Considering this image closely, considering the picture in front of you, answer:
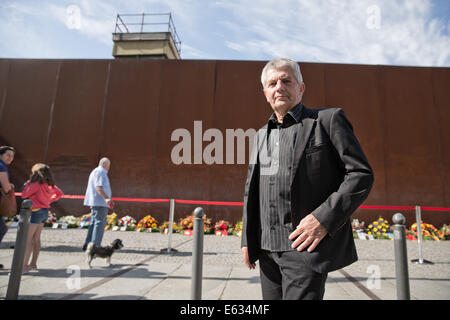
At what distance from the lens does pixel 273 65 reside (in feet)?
4.88

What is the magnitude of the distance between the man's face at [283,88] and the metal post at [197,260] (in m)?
1.29

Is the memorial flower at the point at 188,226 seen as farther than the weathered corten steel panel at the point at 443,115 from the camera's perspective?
No

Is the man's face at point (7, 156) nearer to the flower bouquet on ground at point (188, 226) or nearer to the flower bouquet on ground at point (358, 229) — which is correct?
the flower bouquet on ground at point (188, 226)

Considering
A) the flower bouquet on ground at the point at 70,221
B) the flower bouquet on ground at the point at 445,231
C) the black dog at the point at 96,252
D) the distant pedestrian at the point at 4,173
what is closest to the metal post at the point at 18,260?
the distant pedestrian at the point at 4,173

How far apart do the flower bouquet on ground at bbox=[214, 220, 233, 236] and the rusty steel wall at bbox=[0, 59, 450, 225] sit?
36 centimetres

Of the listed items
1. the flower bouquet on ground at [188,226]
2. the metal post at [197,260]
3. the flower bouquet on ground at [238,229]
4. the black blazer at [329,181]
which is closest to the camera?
the black blazer at [329,181]

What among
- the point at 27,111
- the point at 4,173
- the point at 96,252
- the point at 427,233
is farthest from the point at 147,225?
the point at 427,233

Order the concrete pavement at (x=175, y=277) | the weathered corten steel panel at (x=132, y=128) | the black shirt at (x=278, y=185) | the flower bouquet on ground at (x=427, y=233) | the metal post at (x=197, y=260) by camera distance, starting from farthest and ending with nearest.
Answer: the weathered corten steel panel at (x=132, y=128)
the flower bouquet on ground at (x=427, y=233)
the concrete pavement at (x=175, y=277)
the metal post at (x=197, y=260)
the black shirt at (x=278, y=185)

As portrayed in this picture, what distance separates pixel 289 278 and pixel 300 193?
428 mm

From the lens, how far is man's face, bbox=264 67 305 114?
1.45 metres

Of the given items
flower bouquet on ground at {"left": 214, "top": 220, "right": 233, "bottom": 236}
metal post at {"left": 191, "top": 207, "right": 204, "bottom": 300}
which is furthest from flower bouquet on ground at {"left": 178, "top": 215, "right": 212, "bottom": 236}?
metal post at {"left": 191, "top": 207, "right": 204, "bottom": 300}

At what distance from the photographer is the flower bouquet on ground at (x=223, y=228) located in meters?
8.16

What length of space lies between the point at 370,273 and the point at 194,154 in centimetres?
674
